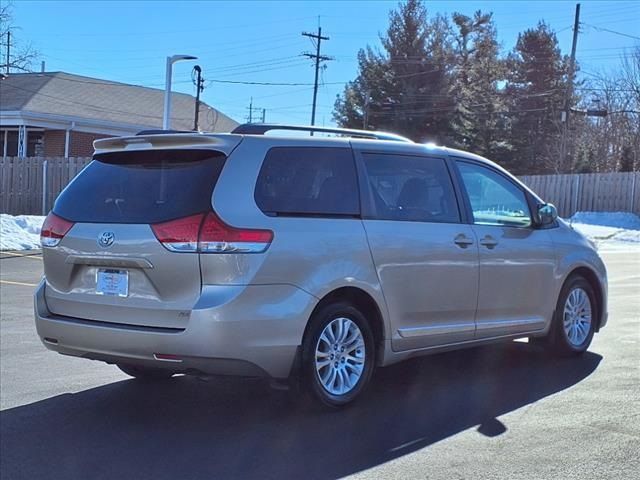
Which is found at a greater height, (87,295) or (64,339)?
(87,295)

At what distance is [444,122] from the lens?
4794cm

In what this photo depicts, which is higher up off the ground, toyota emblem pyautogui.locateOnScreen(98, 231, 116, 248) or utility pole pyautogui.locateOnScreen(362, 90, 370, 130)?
utility pole pyautogui.locateOnScreen(362, 90, 370, 130)

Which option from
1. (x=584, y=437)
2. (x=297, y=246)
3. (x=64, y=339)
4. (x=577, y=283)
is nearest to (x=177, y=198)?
(x=297, y=246)

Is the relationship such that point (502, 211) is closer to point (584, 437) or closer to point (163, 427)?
point (584, 437)

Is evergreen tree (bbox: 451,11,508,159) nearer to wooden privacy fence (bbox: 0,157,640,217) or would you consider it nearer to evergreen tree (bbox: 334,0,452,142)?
evergreen tree (bbox: 334,0,452,142)

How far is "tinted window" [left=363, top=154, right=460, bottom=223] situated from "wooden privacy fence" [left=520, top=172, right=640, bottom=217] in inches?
1117

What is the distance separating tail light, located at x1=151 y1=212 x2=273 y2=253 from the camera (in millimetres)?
4676

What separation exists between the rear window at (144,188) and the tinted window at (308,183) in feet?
1.17

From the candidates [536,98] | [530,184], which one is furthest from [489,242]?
[536,98]

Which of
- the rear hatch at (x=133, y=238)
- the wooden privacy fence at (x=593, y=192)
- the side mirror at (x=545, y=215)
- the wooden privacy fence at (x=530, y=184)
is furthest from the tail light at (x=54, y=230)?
the wooden privacy fence at (x=593, y=192)

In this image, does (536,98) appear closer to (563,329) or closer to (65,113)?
(65,113)

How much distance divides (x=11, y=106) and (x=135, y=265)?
2678 centimetres

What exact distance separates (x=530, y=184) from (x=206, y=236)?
33367 mm

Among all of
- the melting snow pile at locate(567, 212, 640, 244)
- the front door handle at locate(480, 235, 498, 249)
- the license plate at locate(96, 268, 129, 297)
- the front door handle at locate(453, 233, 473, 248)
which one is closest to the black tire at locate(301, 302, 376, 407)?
the front door handle at locate(453, 233, 473, 248)
